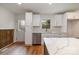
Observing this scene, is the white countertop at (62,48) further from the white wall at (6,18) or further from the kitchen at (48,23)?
the white wall at (6,18)

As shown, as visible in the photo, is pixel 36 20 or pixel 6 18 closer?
pixel 6 18

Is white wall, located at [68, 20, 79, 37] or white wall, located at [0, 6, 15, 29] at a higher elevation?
white wall, located at [0, 6, 15, 29]

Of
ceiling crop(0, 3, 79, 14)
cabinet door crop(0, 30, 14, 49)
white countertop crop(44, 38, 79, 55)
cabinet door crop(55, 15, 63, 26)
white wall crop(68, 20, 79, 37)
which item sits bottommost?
white countertop crop(44, 38, 79, 55)

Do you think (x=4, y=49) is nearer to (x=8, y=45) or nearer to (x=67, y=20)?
(x=8, y=45)

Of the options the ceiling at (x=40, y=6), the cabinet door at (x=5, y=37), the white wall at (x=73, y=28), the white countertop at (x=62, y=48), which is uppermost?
the ceiling at (x=40, y=6)

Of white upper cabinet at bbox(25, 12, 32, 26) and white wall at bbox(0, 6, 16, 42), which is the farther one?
white upper cabinet at bbox(25, 12, 32, 26)

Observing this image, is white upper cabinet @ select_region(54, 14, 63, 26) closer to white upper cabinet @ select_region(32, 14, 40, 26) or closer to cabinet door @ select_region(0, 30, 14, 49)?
white upper cabinet @ select_region(32, 14, 40, 26)

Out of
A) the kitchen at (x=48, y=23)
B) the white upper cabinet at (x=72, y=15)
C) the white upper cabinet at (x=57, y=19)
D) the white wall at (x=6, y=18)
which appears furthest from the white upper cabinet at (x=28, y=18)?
the white upper cabinet at (x=72, y=15)

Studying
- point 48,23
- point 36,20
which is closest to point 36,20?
point 36,20

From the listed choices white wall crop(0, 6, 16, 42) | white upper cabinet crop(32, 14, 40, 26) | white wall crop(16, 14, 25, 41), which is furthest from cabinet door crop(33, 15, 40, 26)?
white wall crop(0, 6, 16, 42)

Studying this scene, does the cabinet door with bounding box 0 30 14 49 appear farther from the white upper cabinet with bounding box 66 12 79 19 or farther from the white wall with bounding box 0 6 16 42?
the white upper cabinet with bounding box 66 12 79 19

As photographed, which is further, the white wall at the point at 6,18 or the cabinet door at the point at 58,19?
the cabinet door at the point at 58,19

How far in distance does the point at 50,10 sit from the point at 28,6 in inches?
7.8

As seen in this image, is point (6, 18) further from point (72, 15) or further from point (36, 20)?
point (72, 15)
